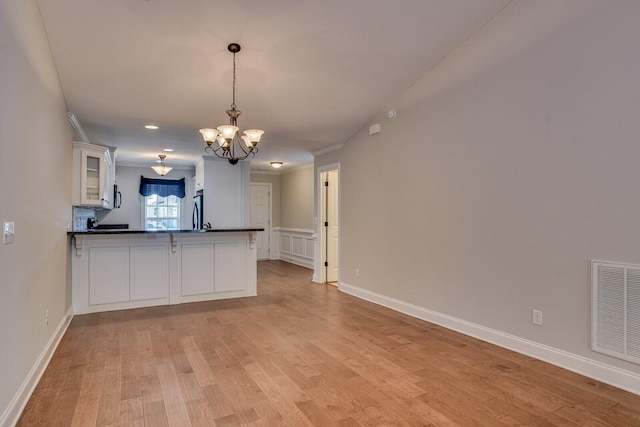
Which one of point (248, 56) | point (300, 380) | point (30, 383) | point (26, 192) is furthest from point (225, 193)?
point (300, 380)

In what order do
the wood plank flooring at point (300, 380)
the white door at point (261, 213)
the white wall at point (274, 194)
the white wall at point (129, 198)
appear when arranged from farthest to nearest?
1. the white wall at point (274, 194)
2. the white door at point (261, 213)
3. the white wall at point (129, 198)
4. the wood plank flooring at point (300, 380)

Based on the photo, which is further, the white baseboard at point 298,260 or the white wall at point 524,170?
the white baseboard at point 298,260

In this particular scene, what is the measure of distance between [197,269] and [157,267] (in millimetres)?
511

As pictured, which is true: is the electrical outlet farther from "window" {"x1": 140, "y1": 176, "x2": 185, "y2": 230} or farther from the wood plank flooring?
"window" {"x1": 140, "y1": 176, "x2": 185, "y2": 230}

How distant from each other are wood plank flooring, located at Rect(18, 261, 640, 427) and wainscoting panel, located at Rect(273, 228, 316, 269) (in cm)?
419

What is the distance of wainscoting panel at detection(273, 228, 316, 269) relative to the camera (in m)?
8.34

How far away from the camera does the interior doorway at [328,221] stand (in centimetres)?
653

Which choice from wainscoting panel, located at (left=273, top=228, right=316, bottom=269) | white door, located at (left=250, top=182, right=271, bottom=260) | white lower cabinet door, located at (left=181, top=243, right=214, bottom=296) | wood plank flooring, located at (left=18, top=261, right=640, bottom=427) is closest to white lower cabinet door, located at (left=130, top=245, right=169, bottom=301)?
white lower cabinet door, located at (left=181, top=243, right=214, bottom=296)

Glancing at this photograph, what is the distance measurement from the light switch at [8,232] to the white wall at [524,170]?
3.67 meters

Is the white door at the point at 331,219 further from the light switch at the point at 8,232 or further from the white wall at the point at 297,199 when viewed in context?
the light switch at the point at 8,232

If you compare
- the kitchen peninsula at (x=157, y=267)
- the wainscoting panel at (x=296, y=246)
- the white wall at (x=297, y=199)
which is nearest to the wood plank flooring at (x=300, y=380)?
the kitchen peninsula at (x=157, y=267)

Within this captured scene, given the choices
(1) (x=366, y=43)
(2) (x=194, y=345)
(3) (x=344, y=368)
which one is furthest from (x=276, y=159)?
(3) (x=344, y=368)

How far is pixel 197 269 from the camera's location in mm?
5027

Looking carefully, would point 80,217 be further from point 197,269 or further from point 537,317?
point 537,317
